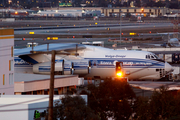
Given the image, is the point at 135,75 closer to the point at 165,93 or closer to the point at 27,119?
the point at 165,93

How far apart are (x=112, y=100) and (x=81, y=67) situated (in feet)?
43.1

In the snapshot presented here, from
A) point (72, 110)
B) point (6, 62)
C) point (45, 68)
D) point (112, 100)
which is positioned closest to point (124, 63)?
point (45, 68)

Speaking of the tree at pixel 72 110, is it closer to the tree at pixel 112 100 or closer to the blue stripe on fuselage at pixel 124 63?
the tree at pixel 112 100

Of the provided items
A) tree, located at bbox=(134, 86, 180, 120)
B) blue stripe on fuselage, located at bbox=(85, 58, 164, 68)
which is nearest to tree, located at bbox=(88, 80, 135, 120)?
tree, located at bbox=(134, 86, 180, 120)

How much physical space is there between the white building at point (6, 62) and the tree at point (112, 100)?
535 cm

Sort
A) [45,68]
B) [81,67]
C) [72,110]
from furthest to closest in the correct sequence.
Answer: [81,67], [45,68], [72,110]

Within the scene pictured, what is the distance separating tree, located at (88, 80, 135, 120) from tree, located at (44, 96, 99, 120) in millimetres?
3153

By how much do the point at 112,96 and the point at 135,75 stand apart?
1356 cm

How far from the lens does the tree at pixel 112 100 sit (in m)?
23.9

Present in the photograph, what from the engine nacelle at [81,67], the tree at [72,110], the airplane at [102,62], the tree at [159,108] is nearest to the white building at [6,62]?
the tree at [72,110]

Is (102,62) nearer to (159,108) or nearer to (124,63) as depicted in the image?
(124,63)

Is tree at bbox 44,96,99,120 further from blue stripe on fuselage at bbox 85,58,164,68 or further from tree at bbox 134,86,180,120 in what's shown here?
blue stripe on fuselage at bbox 85,58,164,68

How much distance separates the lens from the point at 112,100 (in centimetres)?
2458

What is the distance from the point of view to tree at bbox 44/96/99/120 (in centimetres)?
1993
